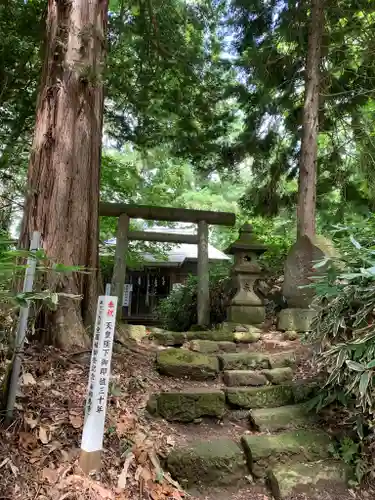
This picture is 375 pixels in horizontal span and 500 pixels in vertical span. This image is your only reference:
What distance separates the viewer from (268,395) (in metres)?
3.89

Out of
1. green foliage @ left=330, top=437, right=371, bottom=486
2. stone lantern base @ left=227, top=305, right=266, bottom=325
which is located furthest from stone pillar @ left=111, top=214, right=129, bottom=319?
green foliage @ left=330, top=437, right=371, bottom=486

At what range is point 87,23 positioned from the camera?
4062 millimetres

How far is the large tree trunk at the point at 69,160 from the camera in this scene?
362cm

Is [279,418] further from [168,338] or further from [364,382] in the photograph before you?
[168,338]

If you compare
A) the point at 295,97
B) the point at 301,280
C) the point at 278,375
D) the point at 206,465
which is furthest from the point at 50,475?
the point at 295,97

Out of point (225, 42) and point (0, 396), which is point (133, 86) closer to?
point (225, 42)

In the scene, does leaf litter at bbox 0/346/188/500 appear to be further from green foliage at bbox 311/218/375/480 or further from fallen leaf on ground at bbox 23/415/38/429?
green foliage at bbox 311/218/375/480

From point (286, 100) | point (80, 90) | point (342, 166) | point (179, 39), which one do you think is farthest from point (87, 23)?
point (342, 166)

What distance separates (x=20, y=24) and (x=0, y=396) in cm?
593

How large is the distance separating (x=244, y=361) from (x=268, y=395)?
0.69m

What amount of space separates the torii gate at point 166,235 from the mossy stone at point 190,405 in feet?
10.7

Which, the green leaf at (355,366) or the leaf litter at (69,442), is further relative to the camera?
the green leaf at (355,366)

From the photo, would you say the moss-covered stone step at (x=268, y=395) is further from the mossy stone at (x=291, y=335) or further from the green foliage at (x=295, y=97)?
the green foliage at (x=295, y=97)

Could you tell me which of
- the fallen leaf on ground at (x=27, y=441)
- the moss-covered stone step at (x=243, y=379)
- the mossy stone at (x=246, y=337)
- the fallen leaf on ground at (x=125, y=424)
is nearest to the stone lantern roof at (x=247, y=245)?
the mossy stone at (x=246, y=337)
